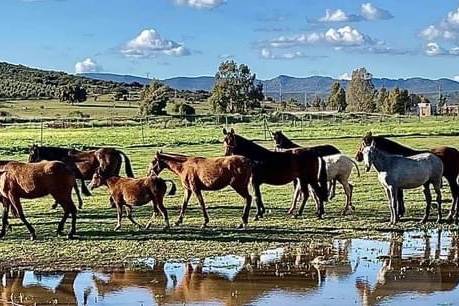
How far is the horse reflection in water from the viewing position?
392 inches

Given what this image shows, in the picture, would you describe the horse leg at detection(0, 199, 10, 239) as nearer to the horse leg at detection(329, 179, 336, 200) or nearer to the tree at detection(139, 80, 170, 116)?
the horse leg at detection(329, 179, 336, 200)

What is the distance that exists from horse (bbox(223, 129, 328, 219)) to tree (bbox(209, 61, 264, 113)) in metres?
65.9

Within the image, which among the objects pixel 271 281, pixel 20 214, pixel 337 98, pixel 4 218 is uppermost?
pixel 337 98

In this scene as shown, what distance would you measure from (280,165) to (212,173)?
2253 mm

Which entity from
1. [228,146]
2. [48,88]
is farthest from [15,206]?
[48,88]

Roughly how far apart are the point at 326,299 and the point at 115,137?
40344mm

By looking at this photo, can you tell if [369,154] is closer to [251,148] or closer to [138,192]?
[251,148]

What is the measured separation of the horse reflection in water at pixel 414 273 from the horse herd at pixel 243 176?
2576 mm

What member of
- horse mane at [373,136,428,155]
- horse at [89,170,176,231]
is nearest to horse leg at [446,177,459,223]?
horse mane at [373,136,428,155]

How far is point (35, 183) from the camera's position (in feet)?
46.3

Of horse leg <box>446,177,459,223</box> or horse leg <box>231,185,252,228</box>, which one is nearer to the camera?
horse leg <box>231,185,252,228</box>

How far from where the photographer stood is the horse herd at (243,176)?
14250 mm

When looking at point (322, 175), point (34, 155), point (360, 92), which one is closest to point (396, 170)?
point (322, 175)

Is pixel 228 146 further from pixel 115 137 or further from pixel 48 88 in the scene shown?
pixel 48 88
